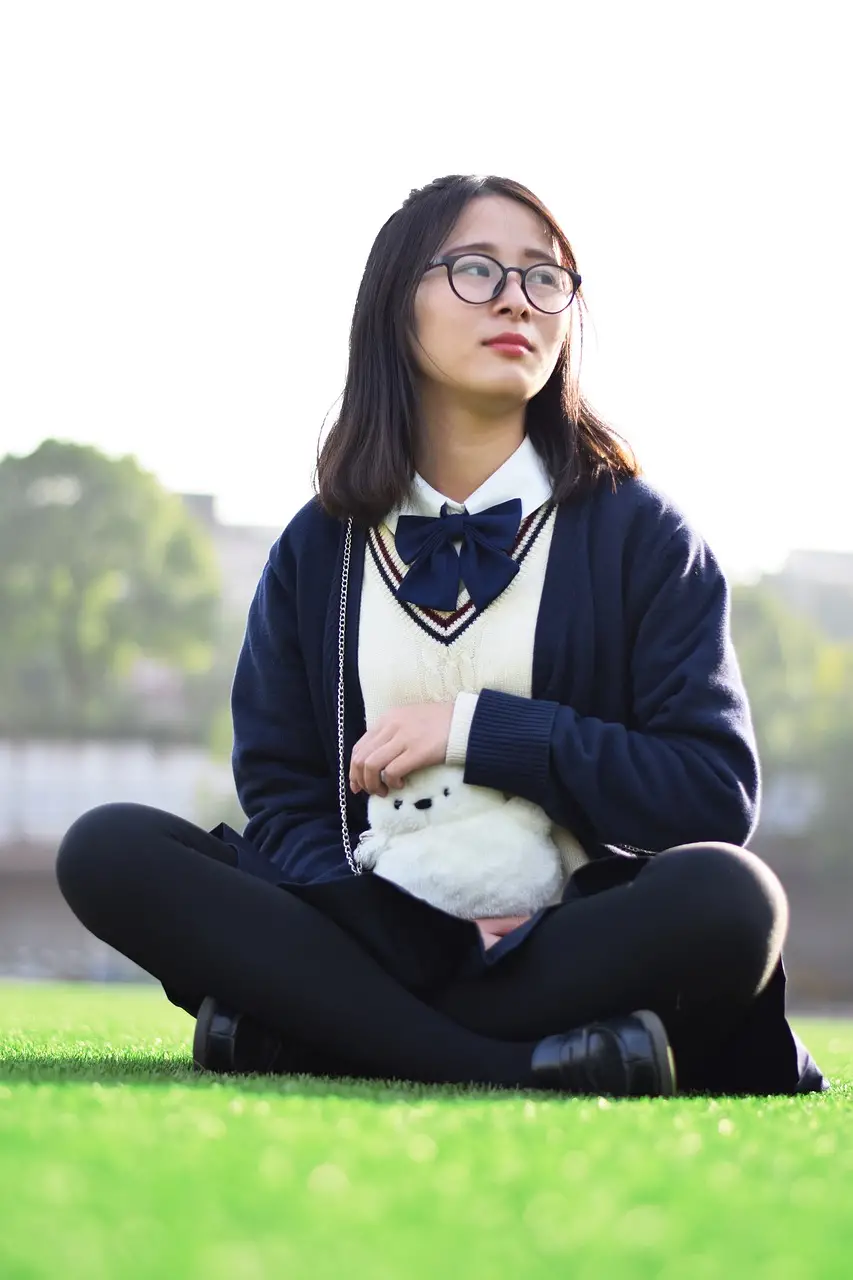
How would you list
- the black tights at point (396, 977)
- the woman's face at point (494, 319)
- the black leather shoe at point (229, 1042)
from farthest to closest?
the woman's face at point (494, 319), the black leather shoe at point (229, 1042), the black tights at point (396, 977)

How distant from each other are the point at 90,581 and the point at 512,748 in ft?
86.7

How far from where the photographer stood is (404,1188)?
1.36 metres

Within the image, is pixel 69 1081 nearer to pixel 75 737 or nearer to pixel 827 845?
pixel 827 845

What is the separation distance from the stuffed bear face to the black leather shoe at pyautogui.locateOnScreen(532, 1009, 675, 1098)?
0.53 metres

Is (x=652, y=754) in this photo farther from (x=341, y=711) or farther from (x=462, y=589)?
(x=341, y=711)

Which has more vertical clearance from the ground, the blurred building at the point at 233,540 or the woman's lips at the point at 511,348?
the woman's lips at the point at 511,348

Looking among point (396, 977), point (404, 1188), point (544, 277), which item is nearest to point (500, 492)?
point (544, 277)

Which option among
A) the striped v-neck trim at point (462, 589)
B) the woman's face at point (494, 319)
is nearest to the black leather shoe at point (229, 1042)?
the striped v-neck trim at point (462, 589)

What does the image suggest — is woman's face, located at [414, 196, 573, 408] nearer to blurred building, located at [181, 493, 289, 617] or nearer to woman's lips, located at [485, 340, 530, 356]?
woman's lips, located at [485, 340, 530, 356]

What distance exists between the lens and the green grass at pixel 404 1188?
44.9 inches

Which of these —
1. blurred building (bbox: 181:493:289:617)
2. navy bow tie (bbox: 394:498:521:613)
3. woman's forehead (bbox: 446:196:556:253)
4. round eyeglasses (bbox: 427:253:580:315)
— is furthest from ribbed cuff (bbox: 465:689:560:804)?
blurred building (bbox: 181:493:289:617)

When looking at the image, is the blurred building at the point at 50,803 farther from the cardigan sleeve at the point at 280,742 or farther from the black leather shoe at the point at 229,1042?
the black leather shoe at the point at 229,1042

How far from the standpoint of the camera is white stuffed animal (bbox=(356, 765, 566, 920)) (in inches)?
104

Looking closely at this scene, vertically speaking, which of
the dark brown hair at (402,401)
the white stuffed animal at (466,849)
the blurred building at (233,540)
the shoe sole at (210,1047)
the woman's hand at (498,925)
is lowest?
the blurred building at (233,540)
